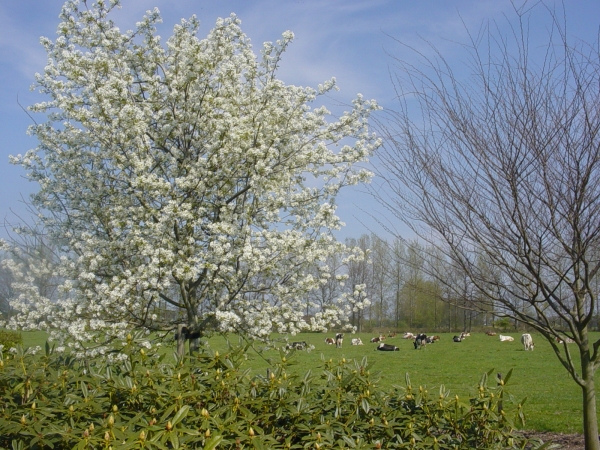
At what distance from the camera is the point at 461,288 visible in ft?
17.9

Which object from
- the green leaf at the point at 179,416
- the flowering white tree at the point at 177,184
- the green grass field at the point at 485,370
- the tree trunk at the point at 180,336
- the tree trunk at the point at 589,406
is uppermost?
the flowering white tree at the point at 177,184

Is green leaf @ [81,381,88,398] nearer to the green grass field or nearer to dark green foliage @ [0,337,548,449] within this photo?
dark green foliage @ [0,337,548,449]

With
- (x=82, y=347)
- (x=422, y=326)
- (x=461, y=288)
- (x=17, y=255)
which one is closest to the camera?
(x=461, y=288)

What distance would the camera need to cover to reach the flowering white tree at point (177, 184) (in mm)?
6199

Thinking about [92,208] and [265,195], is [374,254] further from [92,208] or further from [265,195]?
[92,208]

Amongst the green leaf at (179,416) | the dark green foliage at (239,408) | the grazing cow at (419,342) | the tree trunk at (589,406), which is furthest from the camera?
the grazing cow at (419,342)

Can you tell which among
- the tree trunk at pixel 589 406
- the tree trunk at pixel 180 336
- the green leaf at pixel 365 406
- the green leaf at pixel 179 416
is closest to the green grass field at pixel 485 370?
the tree trunk at pixel 180 336

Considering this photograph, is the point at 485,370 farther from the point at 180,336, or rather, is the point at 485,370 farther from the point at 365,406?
the point at 365,406

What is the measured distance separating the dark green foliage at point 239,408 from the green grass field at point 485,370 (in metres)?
0.30

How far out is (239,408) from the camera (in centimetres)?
304

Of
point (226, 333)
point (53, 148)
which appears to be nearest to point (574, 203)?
point (226, 333)

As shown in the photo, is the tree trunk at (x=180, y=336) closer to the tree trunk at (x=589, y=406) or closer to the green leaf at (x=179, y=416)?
the green leaf at (x=179, y=416)

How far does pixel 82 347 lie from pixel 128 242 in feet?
4.37

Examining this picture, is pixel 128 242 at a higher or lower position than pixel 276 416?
higher
